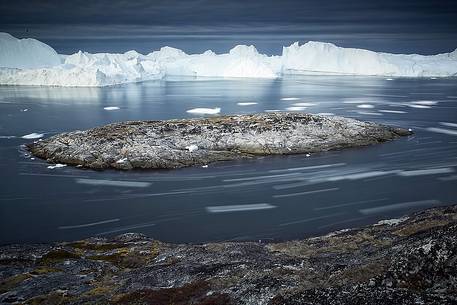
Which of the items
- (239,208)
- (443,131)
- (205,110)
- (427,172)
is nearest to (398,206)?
(427,172)

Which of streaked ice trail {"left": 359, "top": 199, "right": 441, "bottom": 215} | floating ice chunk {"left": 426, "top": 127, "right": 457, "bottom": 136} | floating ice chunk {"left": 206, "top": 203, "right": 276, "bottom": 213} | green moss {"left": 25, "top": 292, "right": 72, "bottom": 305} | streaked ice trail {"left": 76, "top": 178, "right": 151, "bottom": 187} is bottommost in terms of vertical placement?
streaked ice trail {"left": 76, "top": 178, "right": 151, "bottom": 187}

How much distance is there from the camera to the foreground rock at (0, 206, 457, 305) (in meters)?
12.1

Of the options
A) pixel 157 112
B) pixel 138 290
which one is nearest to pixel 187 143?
pixel 138 290

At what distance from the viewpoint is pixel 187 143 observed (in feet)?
143

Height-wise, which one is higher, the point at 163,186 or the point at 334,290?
the point at 334,290

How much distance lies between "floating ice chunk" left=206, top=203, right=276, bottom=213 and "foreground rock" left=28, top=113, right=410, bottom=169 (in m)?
11.6

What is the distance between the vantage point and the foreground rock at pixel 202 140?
4003 centimetres

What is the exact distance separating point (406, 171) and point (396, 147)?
32.0ft

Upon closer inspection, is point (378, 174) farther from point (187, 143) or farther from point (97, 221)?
point (97, 221)

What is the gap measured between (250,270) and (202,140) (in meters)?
29.1

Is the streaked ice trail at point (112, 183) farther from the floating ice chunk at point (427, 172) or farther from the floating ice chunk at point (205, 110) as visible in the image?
the floating ice chunk at point (205, 110)

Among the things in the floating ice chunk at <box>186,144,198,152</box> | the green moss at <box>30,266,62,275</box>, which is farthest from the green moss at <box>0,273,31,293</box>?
the floating ice chunk at <box>186,144,198,152</box>

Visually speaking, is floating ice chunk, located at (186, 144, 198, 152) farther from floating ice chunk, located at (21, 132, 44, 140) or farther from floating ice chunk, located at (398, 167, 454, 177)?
floating ice chunk, located at (21, 132, 44, 140)

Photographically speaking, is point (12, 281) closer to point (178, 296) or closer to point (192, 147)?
point (178, 296)
